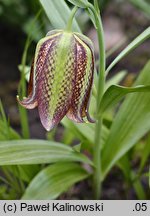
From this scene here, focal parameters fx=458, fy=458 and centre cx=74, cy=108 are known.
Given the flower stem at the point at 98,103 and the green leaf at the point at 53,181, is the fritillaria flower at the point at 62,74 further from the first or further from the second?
the green leaf at the point at 53,181

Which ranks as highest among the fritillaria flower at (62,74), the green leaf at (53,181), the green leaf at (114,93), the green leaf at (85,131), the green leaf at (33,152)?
the fritillaria flower at (62,74)

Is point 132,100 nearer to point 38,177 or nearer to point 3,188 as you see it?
point 38,177

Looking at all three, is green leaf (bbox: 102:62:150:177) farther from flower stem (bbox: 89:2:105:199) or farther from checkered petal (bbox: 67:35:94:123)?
checkered petal (bbox: 67:35:94:123)

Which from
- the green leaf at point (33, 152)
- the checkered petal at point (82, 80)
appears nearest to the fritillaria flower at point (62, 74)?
the checkered petal at point (82, 80)

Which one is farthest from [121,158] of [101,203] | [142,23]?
[142,23]

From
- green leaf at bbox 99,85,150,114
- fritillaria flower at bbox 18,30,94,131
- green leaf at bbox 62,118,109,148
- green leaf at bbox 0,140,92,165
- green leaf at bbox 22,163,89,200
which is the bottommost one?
green leaf at bbox 22,163,89,200

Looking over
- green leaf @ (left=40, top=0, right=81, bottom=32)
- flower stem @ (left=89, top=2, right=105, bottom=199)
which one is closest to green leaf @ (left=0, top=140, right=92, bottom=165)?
flower stem @ (left=89, top=2, right=105, bottom=199)
